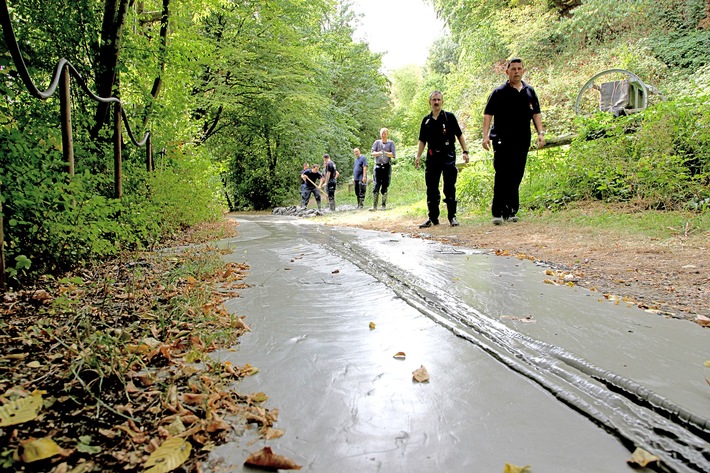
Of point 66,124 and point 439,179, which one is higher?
point 66,124

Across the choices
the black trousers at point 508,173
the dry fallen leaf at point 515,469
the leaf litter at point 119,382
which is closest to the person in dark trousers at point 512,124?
the black trousers at point 508,173

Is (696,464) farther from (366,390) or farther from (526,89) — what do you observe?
(526,89)

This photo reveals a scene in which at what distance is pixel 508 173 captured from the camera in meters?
5.77

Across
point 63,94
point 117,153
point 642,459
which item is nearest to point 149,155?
point 117,153

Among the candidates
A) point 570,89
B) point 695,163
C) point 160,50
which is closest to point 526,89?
point 695,163

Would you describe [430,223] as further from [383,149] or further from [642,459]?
[642,459]

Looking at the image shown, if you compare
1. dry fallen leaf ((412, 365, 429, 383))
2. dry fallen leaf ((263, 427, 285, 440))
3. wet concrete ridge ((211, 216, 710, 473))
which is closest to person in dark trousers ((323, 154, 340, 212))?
wet concrete ridge ((211, 216, 710, 473))

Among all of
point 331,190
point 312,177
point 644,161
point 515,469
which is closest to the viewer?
point 515,469

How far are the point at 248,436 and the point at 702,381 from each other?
1.47 metres

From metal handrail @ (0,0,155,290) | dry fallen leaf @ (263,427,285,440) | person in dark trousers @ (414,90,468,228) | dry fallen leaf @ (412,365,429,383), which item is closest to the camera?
dry fallen leaf @ (263,427,285,440)

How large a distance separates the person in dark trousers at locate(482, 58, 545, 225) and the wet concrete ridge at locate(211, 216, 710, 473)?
134 inches

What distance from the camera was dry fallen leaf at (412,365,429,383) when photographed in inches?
57.4

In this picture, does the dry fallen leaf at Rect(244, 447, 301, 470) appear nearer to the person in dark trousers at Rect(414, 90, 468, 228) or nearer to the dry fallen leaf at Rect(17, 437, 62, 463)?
the dry fallen leaf at Rect(17, 437, 62, 463)

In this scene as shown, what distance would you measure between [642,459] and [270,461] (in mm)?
902
